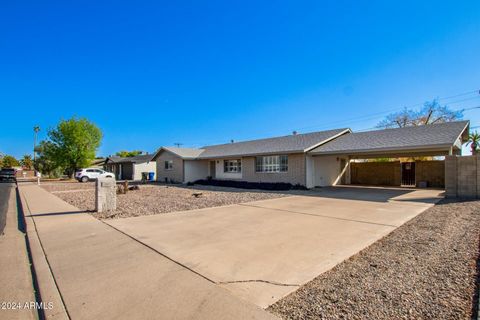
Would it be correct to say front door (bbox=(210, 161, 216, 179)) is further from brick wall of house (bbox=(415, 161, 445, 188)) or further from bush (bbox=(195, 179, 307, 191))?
brick wall of house (bbox=(415, 161, 445, 188))

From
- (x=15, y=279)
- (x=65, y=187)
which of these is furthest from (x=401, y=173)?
(x=65, y=187)

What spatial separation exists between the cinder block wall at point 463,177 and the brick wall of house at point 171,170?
20.0m

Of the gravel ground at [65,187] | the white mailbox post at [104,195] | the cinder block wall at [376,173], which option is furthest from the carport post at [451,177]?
the gravel ground at [65,187]

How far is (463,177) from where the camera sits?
1139 centimetres

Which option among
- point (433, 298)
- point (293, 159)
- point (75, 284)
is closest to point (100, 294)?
point (75, 284)

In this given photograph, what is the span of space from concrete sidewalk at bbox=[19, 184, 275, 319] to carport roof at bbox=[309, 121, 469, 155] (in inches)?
513

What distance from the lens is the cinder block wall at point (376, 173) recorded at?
20062 millimetres

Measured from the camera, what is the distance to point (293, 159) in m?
17.7

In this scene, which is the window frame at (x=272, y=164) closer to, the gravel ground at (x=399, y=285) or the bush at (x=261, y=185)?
the bush at (x=261, y=185)

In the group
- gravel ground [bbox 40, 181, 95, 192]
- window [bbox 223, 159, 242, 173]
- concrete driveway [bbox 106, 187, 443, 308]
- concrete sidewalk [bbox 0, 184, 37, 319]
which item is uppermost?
window [bbox 223, 159, 242, 173]

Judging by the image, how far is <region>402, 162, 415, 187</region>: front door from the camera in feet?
63.5

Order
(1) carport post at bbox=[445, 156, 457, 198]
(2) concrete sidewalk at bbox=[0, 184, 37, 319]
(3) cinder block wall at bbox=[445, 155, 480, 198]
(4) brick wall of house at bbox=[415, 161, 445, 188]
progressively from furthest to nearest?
(4) brick wall of house at bbox=[415, 161, 445, 188], (1) carport post at bbox=[445, 156, 457, 198], (3) cinder block wall at bbox=[445, 155, 480, 198], (2) concrete sidewalk at bbox=[0, 184, 37, 319]

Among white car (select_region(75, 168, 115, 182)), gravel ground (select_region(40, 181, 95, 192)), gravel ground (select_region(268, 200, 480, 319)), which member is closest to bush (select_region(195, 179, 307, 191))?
gravel ground (select_region(40, 181, 95, 192))

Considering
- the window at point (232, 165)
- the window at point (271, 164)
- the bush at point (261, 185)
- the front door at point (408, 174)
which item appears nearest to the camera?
the bush at point (261, 185)
